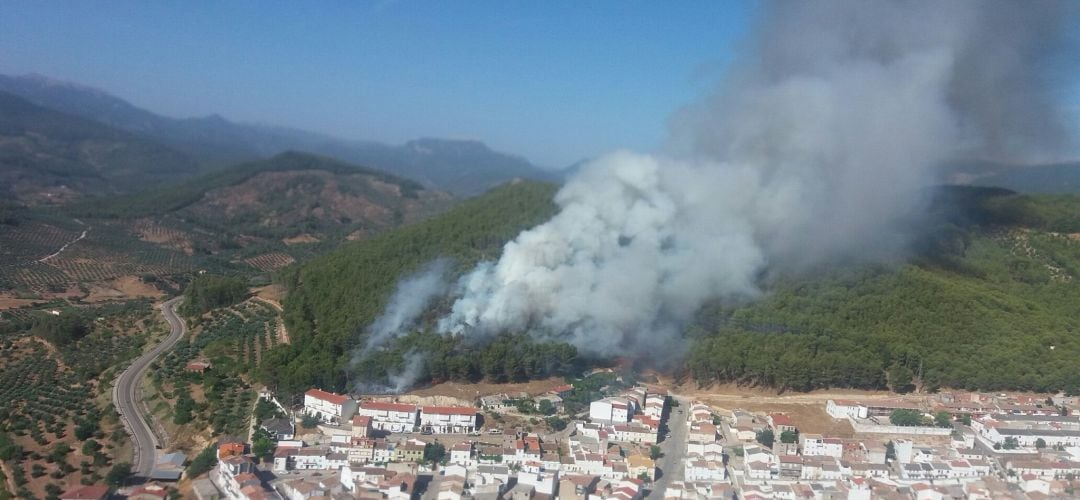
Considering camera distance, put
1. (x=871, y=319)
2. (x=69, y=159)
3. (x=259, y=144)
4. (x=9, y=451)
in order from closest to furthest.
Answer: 1. (x=9, y=451)
2. (x=871, y=319)
3. (x=69, y=159)
4. (x=259, y=144)

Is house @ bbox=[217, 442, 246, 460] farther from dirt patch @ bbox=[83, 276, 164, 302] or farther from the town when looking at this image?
dirt patch @ bbox=[83, 276, 164, 302]

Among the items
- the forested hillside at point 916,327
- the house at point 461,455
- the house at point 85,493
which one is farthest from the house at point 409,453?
the forested hillside at point 916,327

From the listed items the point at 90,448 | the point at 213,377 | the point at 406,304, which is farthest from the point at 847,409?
the point at 90,448

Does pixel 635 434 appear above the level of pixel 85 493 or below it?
above

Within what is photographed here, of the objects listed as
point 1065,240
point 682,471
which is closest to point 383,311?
point 682,471

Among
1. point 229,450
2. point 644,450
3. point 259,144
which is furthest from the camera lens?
point 259,144

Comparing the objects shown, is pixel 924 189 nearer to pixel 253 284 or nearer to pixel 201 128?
pixel 253 284

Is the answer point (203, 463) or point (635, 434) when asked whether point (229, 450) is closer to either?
point (203, 463)
